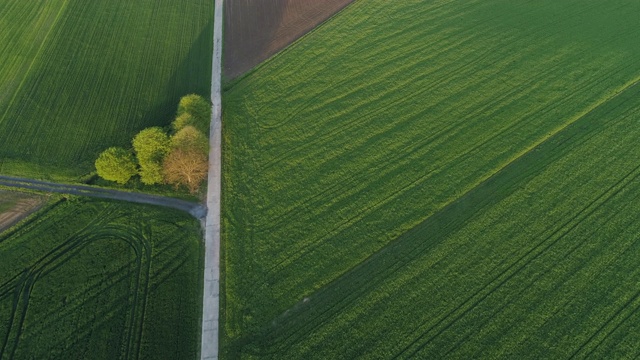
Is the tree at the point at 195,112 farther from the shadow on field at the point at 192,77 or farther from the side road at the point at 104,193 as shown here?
the side road at the point at 104,193

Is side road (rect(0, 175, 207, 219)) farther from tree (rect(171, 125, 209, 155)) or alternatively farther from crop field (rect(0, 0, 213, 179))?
tree (rect(171, 125, 209, 155))

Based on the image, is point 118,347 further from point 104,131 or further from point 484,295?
point 484,295

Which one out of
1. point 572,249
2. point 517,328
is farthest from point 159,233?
point 572,249

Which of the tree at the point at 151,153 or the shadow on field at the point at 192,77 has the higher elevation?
the shadow on field at the point at 192,77

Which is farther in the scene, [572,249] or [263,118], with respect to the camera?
[263,118]

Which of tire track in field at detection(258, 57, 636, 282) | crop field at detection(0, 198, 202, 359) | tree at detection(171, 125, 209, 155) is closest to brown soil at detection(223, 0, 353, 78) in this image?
tree at detection(171, 125, 209, 155)

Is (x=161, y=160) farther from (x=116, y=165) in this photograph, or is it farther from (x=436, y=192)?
(x=436, y=192)

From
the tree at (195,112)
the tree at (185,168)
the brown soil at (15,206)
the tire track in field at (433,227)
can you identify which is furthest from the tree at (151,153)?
the tire track in field at (433,227)
